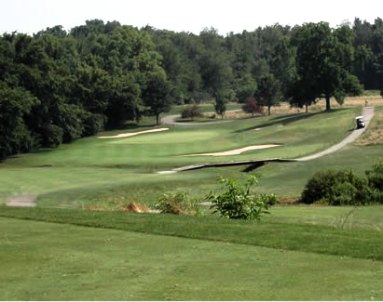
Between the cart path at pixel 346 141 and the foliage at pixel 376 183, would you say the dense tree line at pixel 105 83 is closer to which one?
the cart path at pixel 346 141

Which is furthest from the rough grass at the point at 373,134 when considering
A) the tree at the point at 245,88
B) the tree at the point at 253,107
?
the tree at the point at 245,88

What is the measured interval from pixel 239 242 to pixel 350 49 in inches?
2907

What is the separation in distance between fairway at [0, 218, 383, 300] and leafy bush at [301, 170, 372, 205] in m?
16.6

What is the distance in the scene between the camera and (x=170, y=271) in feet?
29.4

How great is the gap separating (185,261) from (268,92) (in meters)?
97.0

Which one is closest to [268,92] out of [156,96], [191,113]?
[191,113]

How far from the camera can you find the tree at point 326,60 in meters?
81.5

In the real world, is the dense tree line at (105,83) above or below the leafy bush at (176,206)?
above

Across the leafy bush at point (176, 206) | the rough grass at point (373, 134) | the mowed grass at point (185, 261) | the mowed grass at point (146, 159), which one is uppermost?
the mowed grass at point (185, 261)

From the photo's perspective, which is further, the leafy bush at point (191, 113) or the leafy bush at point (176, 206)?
the leafy bush at point (191, 113)

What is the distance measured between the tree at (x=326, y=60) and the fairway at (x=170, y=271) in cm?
7300

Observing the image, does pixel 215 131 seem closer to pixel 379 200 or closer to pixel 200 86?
pixel 379 200

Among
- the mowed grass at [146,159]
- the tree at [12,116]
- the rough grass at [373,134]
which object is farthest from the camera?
the tree at [12,116]

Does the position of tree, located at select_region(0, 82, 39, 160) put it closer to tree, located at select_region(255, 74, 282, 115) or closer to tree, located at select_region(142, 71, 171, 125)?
tree, located at select_region(142, 71, 171, 125)
